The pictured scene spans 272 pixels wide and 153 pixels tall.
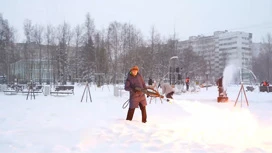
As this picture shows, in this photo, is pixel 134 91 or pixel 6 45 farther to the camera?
pixel 6 45

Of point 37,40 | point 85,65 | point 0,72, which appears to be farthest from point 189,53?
point 0,72

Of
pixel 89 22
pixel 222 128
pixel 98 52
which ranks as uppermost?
pixel 89 22

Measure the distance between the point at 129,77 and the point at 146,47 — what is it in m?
53.5

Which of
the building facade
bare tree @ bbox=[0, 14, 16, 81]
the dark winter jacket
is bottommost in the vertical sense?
the dark winter jacket

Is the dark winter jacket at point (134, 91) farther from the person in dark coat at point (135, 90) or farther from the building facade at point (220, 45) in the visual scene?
the building facade at point (220, 45)

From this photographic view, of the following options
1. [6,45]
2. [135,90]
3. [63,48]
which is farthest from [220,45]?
[135,90]

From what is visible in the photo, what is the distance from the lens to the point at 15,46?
214ft

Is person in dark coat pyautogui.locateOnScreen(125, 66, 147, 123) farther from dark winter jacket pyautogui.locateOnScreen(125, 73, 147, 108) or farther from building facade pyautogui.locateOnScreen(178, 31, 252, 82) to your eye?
building facade pyautogui.locateOnScreen(178, 31, 252, 82)

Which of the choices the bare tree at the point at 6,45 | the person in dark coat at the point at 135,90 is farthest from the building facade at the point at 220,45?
the person in dark coat at the point at 135,90

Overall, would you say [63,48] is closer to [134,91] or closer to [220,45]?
[134,91]

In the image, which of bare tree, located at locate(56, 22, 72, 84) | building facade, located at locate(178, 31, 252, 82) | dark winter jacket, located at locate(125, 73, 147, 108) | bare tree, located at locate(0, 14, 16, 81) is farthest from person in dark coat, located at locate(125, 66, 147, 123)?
building facade, located at locate(178, 31, 252, 82)

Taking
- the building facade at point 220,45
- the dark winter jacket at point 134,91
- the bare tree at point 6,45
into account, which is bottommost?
the dark winter jacket at point 134,91

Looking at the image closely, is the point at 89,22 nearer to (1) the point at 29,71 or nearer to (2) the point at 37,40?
(2) the point at 37,40

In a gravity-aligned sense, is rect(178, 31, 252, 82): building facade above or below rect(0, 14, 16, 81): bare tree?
above
